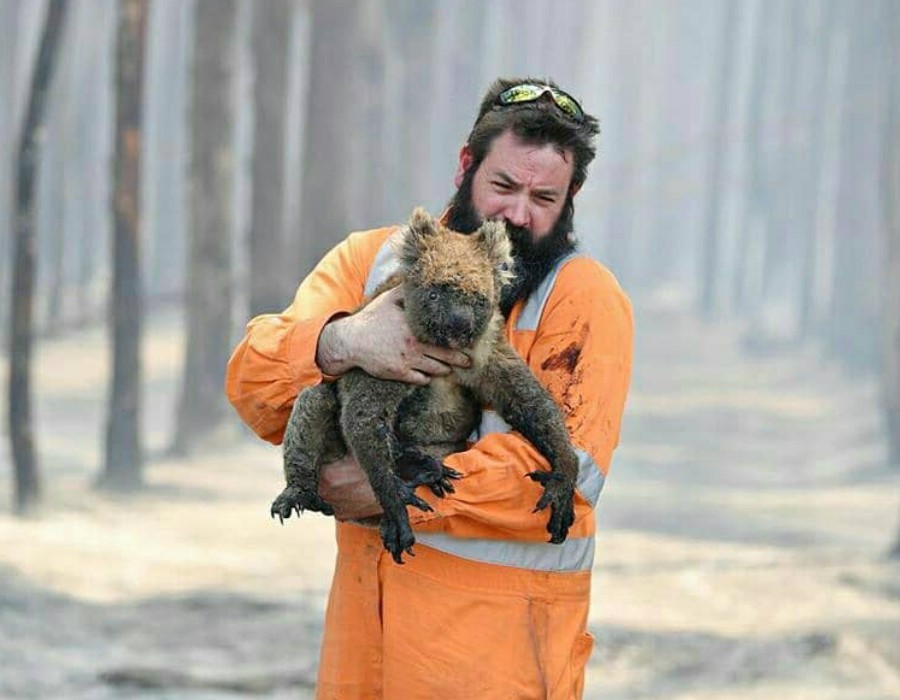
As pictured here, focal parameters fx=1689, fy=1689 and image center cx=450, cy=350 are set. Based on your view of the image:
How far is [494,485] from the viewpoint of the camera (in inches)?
133

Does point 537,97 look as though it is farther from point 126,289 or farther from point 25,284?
point 126,289

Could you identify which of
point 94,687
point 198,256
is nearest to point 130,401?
point 198,256

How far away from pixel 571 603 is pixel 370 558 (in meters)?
0.45

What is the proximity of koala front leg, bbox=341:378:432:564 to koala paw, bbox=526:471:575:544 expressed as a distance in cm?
23

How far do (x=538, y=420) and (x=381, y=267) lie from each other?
2.00 feet

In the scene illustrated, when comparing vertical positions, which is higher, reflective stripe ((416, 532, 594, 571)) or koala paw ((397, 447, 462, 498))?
koala paw ((397, 447, 462, 498))

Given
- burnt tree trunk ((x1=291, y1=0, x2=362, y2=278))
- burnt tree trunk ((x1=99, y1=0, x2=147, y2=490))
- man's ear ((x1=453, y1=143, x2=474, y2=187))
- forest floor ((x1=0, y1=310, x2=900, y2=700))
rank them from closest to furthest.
→ man's ear ((x1=453, y1=143, x2=474, y2=187)) < forest floor ((x1=0, y1=310, x2=900, y2=700)) < burnt tree trunk ((x1=99, y1=0, x2=147, y2=490)) < burnt tree trunk ((x1=291, y1=0, x2=362, y2=278))

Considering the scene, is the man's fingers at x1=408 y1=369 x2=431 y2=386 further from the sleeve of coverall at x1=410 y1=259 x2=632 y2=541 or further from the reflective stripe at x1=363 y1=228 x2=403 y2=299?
the reflective stripe at x1=363 y1=228 x2=403 y2=299

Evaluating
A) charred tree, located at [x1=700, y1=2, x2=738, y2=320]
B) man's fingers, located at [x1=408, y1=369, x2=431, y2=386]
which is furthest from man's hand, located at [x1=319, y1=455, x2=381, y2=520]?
charred tree, located at [x1=700, y1=2, x2=738, y2=320]

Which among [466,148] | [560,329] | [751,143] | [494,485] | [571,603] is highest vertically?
[466,148]

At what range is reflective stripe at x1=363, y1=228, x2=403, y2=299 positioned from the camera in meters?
3.77

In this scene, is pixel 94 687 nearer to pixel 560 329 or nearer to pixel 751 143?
pixel 560 329

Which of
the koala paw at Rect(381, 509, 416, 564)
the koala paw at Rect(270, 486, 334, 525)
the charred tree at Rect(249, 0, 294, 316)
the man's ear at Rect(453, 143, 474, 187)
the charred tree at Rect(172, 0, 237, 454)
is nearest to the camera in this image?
Result: the koala paw at Rect(381, 509, 416, 564)

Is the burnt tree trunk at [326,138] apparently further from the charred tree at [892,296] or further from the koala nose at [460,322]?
the koala nose at [460,322]
